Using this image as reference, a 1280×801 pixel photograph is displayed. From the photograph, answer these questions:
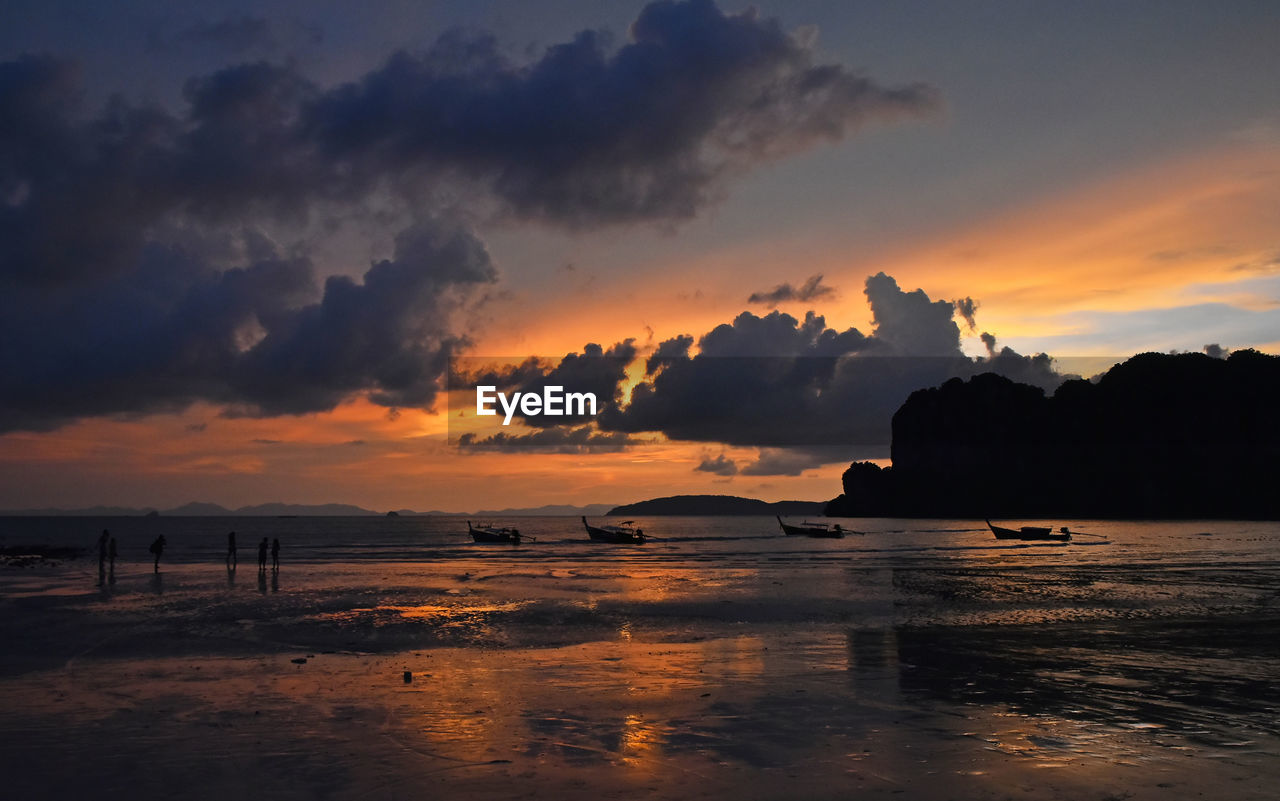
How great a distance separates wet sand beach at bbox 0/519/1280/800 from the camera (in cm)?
1055

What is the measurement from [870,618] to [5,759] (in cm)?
2184

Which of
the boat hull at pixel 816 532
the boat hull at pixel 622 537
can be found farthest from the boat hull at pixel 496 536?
the boat hull at pixel 816 532

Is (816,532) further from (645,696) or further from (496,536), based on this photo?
(645,696)

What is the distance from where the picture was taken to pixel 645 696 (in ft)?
50.5

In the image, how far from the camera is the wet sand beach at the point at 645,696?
10.6m

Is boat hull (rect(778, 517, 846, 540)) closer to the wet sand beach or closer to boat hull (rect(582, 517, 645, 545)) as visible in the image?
boat hull (rect(582, 517, 645, 545))

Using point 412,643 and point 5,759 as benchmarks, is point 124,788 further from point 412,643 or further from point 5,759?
point 412,643

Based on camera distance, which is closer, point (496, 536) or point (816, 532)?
point (496, 536)

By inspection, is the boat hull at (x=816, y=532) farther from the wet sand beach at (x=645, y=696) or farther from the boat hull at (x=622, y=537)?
the wet sand beach at (x=645, y=696)

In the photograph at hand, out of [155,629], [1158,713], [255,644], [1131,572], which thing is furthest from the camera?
[1131,572]

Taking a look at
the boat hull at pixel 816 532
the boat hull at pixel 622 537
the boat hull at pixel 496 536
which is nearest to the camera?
the boat hull at pixel 622 537

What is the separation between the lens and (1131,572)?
46.2 meters

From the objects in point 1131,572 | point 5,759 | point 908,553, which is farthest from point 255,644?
point 908,553

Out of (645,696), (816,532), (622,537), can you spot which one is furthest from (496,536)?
(645,696)
